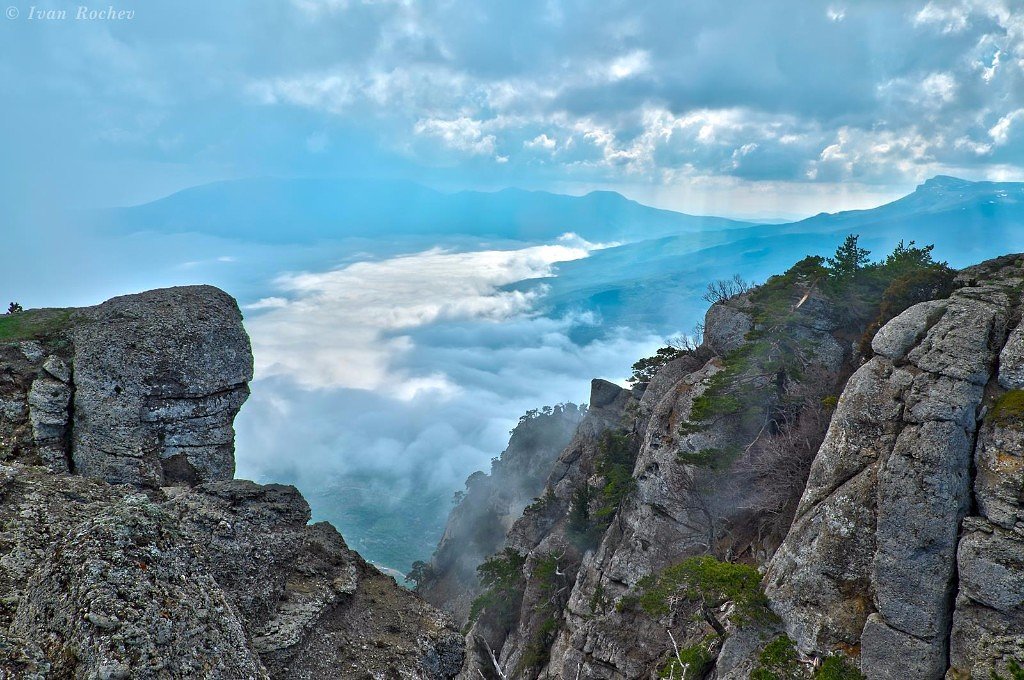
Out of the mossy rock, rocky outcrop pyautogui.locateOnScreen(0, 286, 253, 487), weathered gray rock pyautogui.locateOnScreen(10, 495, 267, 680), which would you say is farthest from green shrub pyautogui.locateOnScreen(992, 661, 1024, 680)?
the mossy rock

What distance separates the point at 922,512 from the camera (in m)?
21.2

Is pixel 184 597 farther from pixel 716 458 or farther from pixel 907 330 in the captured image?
pixel 716 458

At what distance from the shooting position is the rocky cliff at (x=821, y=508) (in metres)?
20.5

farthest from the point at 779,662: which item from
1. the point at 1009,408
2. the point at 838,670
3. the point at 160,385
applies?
the point at 160,385

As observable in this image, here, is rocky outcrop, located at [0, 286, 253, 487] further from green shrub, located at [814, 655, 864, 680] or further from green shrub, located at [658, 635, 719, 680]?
green shrub, located at [814, 655, 864, 680]

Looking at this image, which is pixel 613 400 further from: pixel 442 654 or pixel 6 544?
pixel 6 544

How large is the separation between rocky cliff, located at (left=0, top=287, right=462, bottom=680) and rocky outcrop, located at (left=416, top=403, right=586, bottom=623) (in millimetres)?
66905

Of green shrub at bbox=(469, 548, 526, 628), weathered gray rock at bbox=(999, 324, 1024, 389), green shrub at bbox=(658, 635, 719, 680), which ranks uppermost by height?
weathered gray rock at bbox=(999, 324, 1024, 389)

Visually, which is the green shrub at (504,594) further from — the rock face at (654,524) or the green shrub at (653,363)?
the green shrub at (653,363)

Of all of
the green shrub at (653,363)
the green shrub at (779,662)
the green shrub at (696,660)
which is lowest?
the green shrub at (696,660)

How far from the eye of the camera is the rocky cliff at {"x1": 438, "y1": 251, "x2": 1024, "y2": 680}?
2052 centimetres

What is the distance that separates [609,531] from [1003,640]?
26.2m

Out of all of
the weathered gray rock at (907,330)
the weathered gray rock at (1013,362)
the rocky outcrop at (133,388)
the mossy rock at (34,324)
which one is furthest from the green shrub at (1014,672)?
the mossy rock at (34,324)

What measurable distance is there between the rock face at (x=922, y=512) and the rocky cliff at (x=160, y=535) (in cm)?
1769
